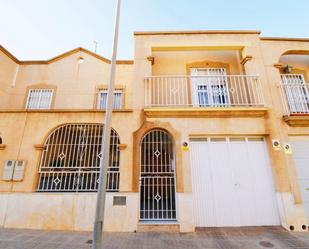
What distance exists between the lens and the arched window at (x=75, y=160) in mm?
5742

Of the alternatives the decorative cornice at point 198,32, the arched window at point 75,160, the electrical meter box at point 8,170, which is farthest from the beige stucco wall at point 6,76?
the decorative cornice at point 198,32

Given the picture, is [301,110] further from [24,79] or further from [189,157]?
[24,79]

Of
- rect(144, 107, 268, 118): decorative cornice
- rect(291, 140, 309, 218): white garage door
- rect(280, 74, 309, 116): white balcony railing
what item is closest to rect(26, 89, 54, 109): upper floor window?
rect(144, 107, 268, 118): decorative cornice

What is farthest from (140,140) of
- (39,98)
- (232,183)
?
(39,98)

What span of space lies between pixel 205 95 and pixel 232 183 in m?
4.09

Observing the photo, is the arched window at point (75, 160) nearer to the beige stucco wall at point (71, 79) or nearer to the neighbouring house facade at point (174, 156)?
the neighbouring house facade at point (174, 156)

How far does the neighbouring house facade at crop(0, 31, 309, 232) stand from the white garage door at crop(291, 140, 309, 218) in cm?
4

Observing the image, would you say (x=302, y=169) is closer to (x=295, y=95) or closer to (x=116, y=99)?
(x=295, y=95)

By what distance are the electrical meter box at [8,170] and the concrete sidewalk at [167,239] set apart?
1.60 meters

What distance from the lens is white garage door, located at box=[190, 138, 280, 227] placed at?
5633mm

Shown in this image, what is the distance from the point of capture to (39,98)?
8.87m

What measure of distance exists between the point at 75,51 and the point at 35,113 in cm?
487

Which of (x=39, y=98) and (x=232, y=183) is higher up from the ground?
(x=39, y=98)

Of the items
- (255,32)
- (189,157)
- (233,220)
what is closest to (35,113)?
(189,157)
